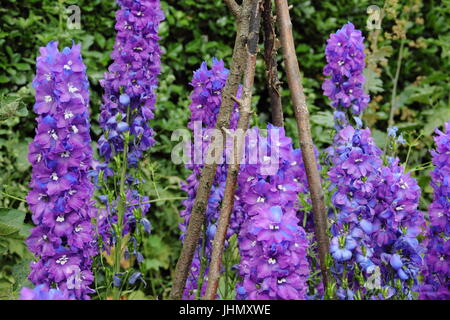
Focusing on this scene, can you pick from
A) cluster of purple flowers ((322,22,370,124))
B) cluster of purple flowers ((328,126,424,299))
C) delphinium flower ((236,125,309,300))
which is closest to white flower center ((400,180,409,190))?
cluster of purple flowers ((328,126,424,299))

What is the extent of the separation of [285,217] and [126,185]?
116 cm

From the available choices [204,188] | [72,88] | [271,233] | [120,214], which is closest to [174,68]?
[120,214]

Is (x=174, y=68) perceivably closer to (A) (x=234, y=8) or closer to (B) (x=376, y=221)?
(A) (x=234, y=8)

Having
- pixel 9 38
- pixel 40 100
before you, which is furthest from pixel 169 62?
pixel 40 100

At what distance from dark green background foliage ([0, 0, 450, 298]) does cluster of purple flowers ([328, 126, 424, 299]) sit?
1.29 metres

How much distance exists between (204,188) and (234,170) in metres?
0.12

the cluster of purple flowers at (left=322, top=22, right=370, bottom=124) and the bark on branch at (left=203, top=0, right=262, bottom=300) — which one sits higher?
the cluster of purple flowers at (left=322, top=22, right=370, bottom=124)

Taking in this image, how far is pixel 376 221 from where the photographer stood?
6.02 ft

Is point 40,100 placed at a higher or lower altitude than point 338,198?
higher

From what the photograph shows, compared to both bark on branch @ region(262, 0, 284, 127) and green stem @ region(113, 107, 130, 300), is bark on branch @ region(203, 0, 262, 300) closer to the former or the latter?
bark on branch @ region(262, 0, 284, 127)

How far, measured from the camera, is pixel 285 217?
5.27 feet

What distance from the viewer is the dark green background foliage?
3631 mm
